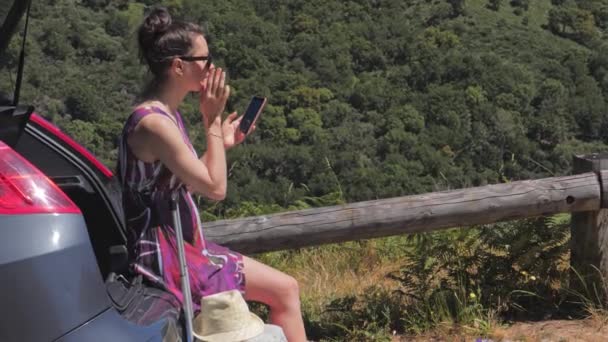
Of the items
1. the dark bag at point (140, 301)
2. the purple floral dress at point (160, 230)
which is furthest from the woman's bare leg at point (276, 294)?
the dark bag at point (140, 301)

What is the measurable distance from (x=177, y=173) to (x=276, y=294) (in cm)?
60

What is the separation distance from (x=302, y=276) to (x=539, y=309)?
148cm

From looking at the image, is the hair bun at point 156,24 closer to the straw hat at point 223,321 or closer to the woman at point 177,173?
the woman at point 177,173

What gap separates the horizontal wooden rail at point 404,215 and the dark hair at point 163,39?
1.61 metres

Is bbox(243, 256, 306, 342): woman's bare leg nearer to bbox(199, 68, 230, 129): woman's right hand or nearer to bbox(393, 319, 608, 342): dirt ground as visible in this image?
bbox(199, 68, 230, 129): woman's right hand

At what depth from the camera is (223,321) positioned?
2.34 metres

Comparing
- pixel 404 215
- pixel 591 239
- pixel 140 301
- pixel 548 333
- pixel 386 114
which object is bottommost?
pixel 386 114

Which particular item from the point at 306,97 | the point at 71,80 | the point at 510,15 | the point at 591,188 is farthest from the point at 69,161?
the point at 510,15

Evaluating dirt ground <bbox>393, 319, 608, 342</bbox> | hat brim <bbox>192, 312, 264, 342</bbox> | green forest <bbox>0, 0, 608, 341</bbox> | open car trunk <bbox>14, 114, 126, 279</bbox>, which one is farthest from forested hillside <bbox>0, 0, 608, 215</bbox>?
hat brim <bbox>192, 312, 264, 342</bbox>

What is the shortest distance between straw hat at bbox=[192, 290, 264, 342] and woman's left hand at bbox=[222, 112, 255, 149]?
22.9 inches

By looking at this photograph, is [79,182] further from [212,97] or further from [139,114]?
[212,97]

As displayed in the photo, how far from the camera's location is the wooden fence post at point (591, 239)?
425 cm

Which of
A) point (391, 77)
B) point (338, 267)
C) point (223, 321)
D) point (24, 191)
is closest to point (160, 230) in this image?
point (223, 321)

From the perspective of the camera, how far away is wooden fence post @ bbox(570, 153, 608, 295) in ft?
14.0
